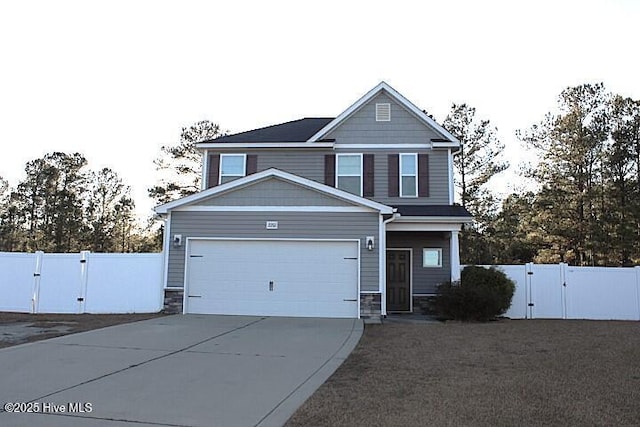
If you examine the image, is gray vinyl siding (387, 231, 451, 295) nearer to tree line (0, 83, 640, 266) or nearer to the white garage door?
the white garage door

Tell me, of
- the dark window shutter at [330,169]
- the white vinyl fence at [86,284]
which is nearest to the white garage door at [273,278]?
the white vinyl fence at [86,284]

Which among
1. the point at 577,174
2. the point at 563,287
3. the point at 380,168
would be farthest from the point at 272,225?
the point at 577,174

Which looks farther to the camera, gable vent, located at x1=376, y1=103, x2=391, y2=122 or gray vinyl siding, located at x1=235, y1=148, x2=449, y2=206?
gable vent, located at x1=376, y1=103, x2=391, y2=122

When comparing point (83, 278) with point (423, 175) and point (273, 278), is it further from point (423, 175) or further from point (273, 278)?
point (423, 175)

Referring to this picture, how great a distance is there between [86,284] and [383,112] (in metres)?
10.5

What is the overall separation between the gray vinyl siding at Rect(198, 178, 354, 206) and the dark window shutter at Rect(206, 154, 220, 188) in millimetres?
3240

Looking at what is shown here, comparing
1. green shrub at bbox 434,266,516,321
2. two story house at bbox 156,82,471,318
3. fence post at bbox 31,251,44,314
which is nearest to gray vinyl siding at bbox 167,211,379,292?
two story house at bbox 156,82,471,318

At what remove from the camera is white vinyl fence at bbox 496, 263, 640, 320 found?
1527 centimetres

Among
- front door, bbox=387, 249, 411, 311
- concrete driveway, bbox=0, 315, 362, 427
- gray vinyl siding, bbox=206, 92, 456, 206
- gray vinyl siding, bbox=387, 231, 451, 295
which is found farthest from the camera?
gray vinyl siding, bbox=206, 92, 456, 206

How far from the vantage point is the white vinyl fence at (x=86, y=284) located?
13.9m

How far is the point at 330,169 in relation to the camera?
16.7 m

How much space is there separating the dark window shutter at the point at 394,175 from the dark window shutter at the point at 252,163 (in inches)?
176

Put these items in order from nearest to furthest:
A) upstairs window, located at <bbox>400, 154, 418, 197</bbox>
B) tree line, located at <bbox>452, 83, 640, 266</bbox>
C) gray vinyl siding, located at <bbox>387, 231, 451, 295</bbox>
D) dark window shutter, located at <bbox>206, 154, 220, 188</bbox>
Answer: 1. gray vinyl siding, located at <bbox>387, 231, 451, 295</bbox>
2. upstairs window, located at <bbox>400, 154, 418, 197</bbox>
3. dark window shutter, located at <bbox>206, 154, 220, 188</bbox>
4. tree line, located at <bbox>452, 83, 640, 266</bbox>

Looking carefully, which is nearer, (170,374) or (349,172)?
(170,374)
